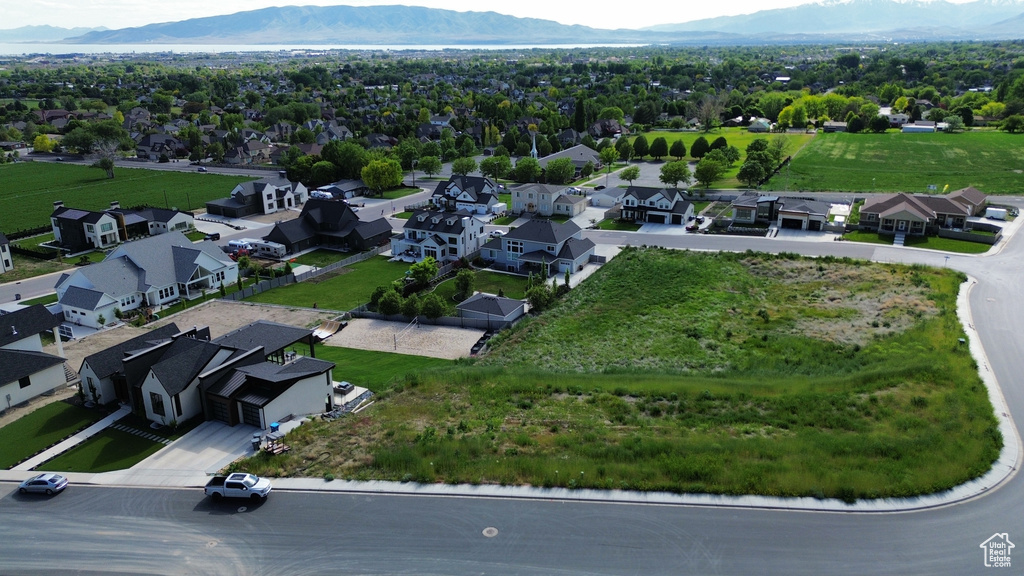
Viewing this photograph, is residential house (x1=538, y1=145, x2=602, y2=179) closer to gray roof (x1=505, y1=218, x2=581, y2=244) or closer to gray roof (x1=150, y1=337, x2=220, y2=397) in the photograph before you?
gray roof (x1=505, y1=218, x2=581, y2=244)

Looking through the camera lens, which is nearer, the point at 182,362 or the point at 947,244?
the point at 182,362

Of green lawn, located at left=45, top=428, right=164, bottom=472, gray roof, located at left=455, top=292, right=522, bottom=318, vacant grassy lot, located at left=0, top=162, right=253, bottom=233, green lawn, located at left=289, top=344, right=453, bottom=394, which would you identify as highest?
vacant grassy lot, located at left=0, top=162, right=253, bottom=233

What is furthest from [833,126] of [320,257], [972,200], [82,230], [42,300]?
[42,300]

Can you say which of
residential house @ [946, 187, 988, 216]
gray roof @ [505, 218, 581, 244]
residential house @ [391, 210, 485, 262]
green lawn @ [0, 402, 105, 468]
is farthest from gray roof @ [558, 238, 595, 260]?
residential house @ [946, 187, 988, 216]

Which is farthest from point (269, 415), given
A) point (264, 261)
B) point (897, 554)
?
point (264, 261)

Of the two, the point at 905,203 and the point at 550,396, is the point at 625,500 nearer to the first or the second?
the point at 550,396

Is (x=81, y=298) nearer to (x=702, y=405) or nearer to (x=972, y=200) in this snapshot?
(x=702, y=405)
